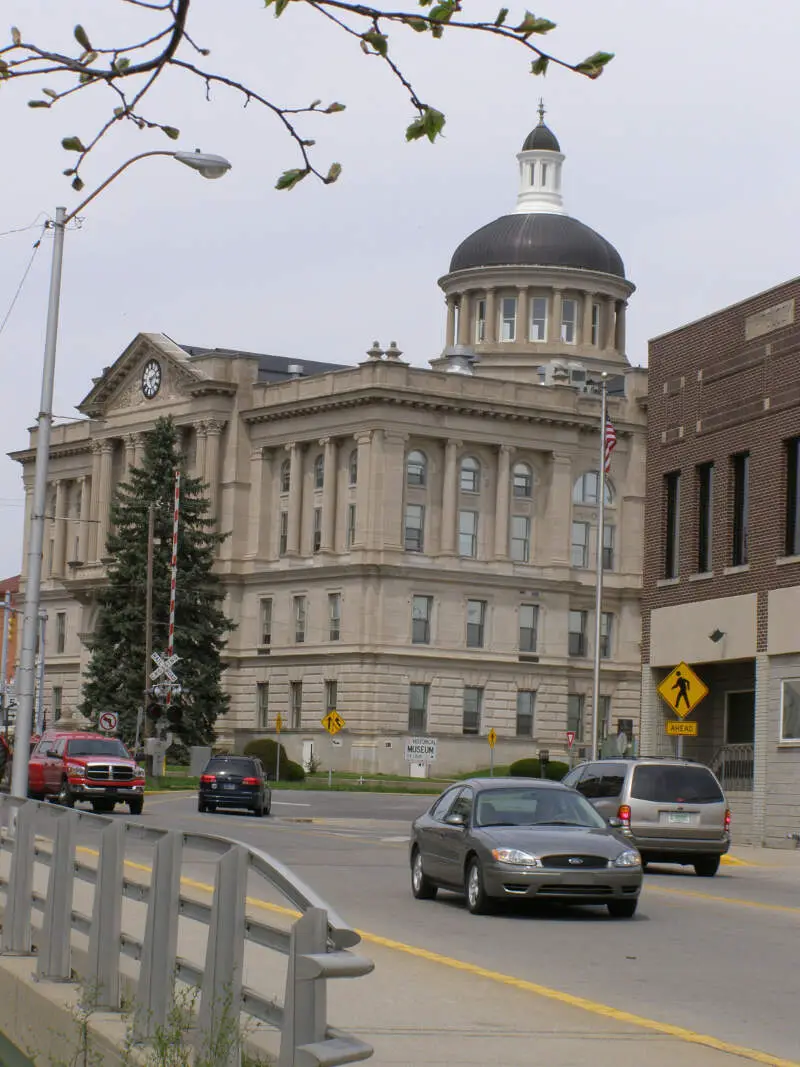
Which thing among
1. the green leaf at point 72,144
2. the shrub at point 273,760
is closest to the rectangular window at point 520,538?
the shrub at point 273,760

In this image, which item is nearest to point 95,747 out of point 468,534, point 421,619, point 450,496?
point 421,619

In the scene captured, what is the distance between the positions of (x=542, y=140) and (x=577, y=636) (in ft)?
132

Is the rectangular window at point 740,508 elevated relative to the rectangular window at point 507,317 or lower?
lower

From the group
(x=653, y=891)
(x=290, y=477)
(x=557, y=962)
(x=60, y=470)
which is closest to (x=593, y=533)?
(x=290, y=477)

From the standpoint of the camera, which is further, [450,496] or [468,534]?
[468,534]

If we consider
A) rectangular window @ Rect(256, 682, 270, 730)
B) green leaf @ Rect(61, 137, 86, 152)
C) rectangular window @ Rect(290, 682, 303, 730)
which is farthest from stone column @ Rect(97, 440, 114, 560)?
green leaf @ Rect(61, 137, 86, 152)

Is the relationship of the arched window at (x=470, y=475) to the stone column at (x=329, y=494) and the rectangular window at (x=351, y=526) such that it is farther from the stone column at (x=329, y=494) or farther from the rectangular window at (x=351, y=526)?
the stone column at (x=329, y=494)

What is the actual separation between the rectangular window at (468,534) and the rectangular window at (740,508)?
5888cm

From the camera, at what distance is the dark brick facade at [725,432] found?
131 feet

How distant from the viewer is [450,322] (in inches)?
4865

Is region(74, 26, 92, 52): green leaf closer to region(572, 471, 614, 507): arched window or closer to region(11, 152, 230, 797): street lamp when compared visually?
region(11, 152, 230, 797): street lamp

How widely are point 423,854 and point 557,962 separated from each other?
6.92 m

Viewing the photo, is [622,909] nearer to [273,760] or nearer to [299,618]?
[273,760]

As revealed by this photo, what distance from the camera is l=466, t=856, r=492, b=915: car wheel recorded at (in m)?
21.2
